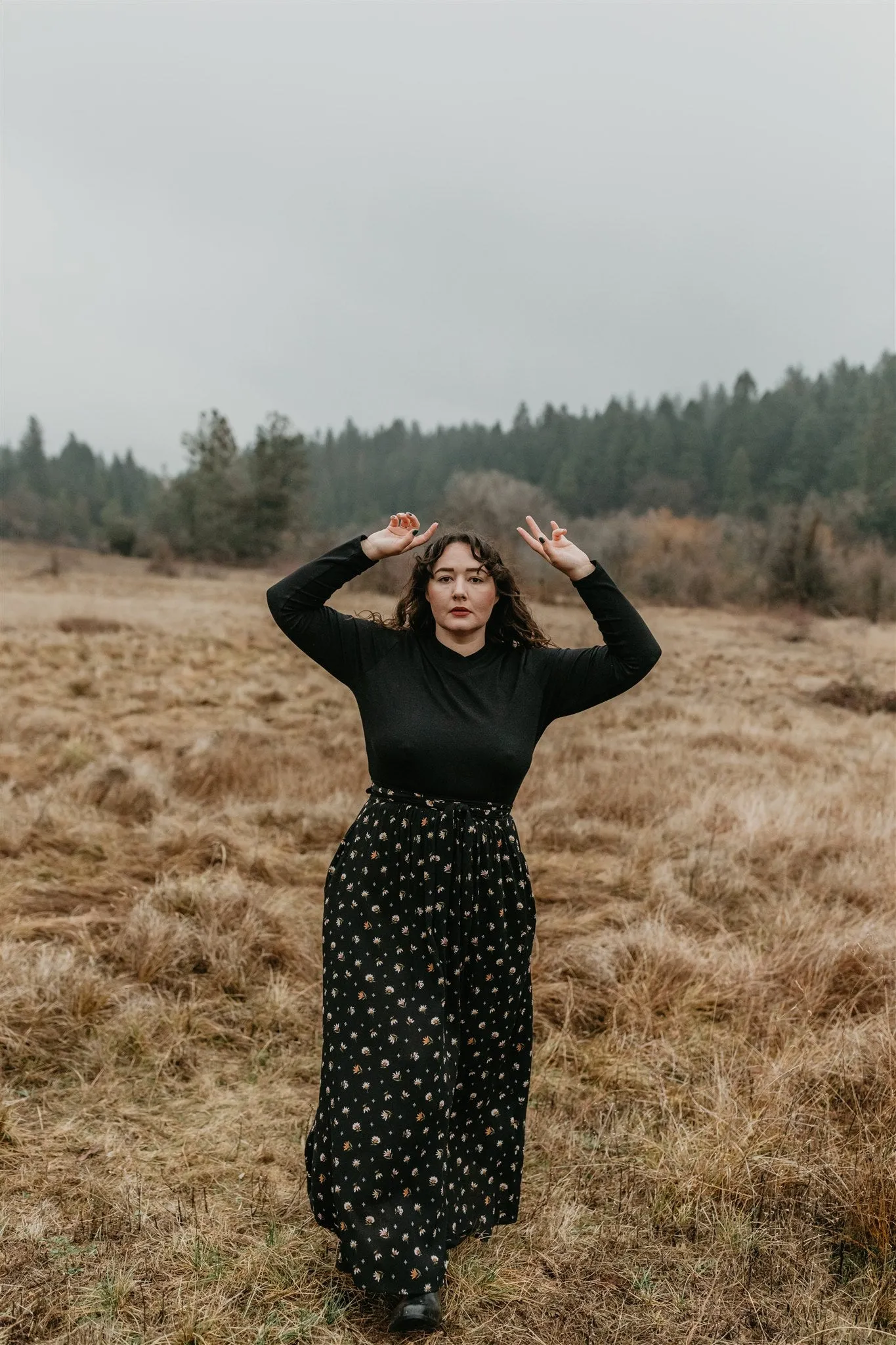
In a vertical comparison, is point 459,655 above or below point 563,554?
below

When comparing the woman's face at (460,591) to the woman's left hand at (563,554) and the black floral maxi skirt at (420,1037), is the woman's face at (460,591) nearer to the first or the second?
the woman's left hand at (563,554)

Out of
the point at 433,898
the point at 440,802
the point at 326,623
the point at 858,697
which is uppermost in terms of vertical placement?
the point at 326,623

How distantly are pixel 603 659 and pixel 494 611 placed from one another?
1.35ft

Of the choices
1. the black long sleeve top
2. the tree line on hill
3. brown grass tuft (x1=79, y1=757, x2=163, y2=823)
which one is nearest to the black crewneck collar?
the black long sleeve top

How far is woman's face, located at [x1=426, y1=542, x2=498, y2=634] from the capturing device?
265 centimetres

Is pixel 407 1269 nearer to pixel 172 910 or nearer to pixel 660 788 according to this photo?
pixel 172 910

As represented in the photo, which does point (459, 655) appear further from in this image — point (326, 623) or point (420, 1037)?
point (420, 1037)

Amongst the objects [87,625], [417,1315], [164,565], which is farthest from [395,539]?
[164,565]

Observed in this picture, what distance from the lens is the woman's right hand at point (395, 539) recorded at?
8.84 ft

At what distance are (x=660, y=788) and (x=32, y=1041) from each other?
5382mm

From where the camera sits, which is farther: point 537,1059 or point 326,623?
point 537,1059

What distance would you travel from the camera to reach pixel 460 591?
2.63 meters

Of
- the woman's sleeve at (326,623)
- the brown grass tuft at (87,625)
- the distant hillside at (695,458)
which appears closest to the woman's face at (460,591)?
the woman's sleeve at (326,623)

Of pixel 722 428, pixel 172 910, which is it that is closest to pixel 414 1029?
pixel 172 910
